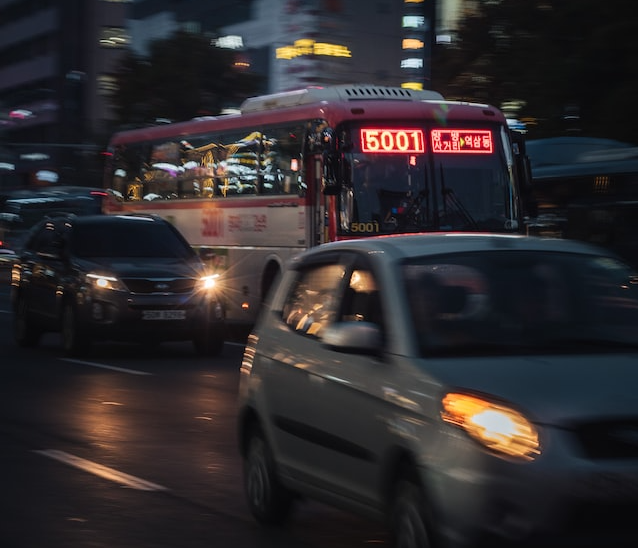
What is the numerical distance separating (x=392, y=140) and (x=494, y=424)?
50.7 feet

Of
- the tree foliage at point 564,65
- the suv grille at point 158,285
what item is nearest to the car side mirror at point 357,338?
the suv grille at point 158,285

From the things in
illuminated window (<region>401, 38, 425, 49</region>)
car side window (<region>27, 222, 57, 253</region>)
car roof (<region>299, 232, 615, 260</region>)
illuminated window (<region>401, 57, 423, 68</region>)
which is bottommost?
car side window (<region>27, 222, 57, 253</region>)

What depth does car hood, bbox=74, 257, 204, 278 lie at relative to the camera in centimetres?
1931

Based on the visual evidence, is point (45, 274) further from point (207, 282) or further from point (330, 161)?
point (330, 161)

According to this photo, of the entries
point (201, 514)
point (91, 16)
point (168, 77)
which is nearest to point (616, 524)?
point (201, 514)

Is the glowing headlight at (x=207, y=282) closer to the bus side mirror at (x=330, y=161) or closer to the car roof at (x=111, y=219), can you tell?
the car roof at (x=111, y=219)

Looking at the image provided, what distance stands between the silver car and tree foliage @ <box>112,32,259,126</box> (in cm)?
5968

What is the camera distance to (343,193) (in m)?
20.9

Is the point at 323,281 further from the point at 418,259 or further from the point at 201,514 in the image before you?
the point at 201,514

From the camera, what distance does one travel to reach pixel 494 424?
6102 mm

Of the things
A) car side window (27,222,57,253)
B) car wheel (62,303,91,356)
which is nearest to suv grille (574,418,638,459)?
car wheel (62,303,91,356)

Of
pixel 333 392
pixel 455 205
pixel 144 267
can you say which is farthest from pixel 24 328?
pixel 333 392

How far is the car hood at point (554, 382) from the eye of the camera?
6090 millimetres

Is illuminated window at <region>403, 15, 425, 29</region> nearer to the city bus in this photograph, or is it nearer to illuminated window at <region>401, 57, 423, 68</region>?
illuminated window at <region>401, 57, 423, 68</region>
